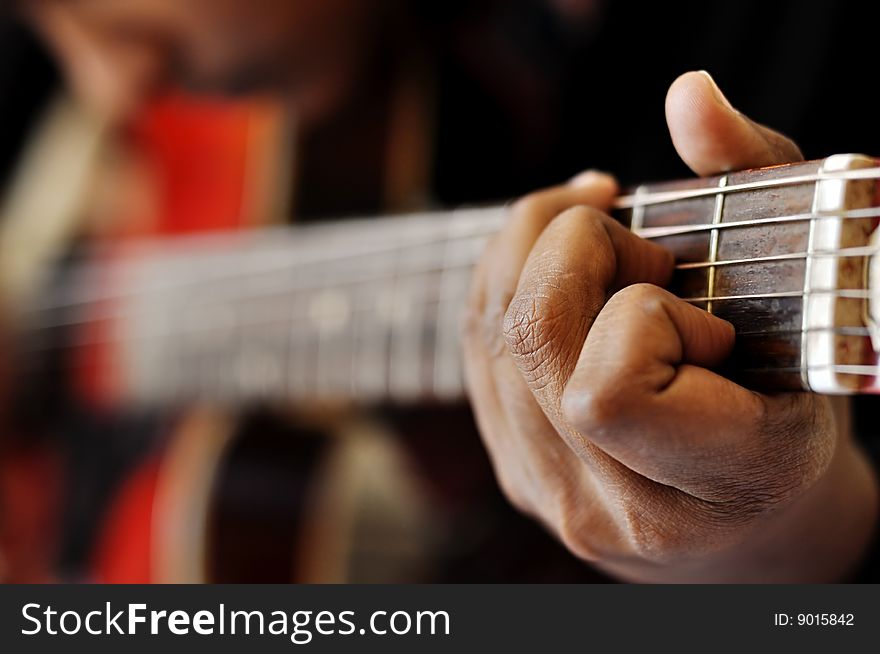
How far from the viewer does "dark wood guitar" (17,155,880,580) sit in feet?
0.90

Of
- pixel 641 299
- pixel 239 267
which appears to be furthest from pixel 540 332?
pixel 239 267

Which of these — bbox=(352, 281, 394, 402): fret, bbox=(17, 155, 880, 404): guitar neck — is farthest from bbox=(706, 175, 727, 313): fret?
bbox=(352, 281, 394, 402): fret

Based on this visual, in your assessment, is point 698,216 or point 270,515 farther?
point 270,515

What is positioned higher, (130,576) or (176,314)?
(176,314)

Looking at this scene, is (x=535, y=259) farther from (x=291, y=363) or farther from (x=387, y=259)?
(x=291, y=363)

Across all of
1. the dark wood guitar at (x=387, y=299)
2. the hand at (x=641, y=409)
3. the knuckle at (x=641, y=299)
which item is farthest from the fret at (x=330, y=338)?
the knuckle at (x=641, y=299)

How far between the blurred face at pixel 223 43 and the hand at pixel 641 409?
1.62ft

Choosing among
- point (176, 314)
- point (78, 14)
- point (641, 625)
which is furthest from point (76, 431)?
point (641, 625)

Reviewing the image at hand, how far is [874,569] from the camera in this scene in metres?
0.42

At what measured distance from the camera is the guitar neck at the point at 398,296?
0.27 metres

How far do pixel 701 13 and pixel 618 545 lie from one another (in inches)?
19.8

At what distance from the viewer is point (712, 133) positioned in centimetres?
30

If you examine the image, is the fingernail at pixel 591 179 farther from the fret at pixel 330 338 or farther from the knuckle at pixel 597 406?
the fret at pixel 330 338

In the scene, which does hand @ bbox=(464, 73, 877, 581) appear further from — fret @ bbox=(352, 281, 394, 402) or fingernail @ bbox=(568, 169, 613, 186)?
fret @ bbox=(352, 281, 394, 402)
